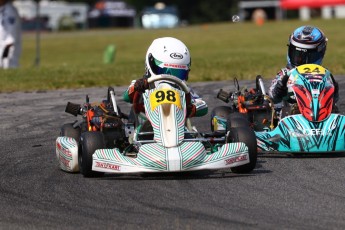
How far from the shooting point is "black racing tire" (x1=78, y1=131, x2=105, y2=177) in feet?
25.5

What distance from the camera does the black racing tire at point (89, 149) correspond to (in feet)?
25.5

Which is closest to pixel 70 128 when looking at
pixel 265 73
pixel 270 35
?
pixel 265 73

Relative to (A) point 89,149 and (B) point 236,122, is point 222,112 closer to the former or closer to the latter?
(B) point 236,122

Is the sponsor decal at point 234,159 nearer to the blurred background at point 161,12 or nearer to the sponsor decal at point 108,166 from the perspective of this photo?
the sponsor decal at point 108,166

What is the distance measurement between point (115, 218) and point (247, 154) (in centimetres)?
184

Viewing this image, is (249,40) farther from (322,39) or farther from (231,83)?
(322,39)

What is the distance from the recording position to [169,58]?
28.4ft

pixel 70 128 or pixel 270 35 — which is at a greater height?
pixel 70 128

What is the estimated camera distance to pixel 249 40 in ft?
127

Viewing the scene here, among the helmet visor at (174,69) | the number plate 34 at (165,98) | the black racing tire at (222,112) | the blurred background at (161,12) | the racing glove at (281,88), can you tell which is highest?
the number plate 34 at (165,98)

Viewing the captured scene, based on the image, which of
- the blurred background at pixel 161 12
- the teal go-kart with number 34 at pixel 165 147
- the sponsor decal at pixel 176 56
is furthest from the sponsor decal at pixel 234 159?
the blurred background at pixel 161 12

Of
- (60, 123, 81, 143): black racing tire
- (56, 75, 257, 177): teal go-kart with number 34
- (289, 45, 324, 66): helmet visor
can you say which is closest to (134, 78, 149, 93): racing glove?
(56, 75, 257, 177): teal go-kart with number 34

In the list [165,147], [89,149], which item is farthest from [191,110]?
[89,149]

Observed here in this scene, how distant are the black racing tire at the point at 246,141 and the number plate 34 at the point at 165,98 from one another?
0.49m
